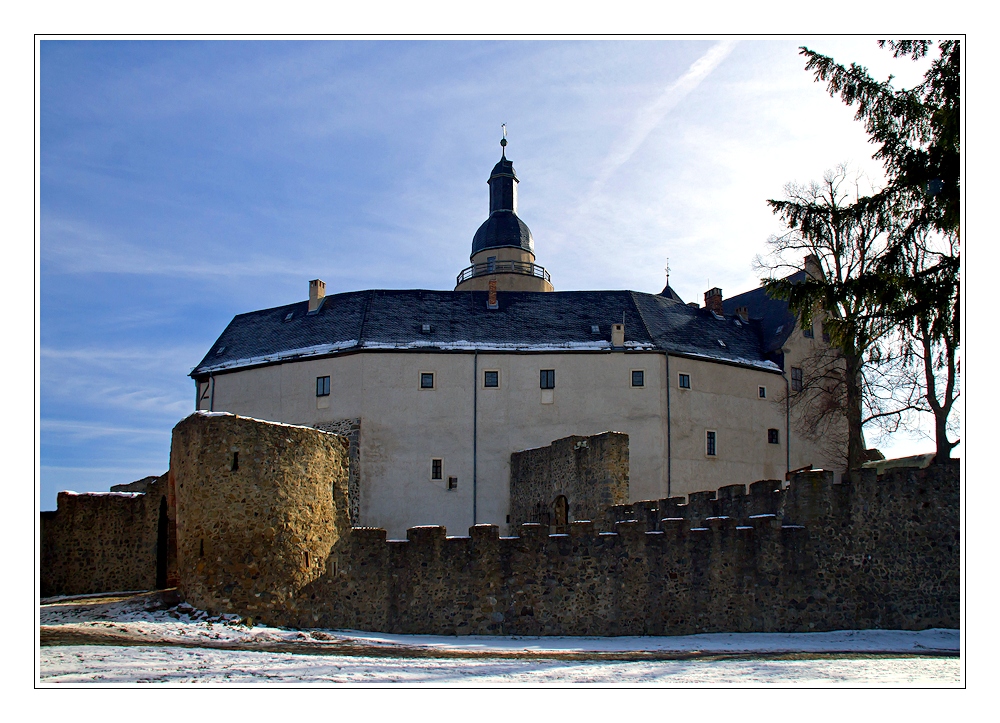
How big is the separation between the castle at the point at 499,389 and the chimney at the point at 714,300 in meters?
2.82

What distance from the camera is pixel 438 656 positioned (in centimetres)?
1666

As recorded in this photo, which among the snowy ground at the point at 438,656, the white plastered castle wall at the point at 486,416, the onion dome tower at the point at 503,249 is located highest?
the onion dome tower at the point at 503,249

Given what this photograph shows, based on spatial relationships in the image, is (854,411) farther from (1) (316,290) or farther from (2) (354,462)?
(1) (316,290)

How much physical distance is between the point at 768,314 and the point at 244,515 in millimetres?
29203

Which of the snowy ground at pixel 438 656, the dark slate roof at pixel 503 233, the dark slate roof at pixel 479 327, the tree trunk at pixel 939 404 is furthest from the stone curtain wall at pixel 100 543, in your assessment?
the dark slate roof at pixel 503 233

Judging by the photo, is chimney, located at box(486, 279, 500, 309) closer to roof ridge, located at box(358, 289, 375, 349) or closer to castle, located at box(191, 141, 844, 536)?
castle, located at box(191, 141, 844, 536)

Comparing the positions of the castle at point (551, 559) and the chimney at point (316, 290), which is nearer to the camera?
the castle at point (551, 559)

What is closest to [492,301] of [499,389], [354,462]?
[499,389]

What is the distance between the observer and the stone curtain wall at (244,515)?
60.6 feet

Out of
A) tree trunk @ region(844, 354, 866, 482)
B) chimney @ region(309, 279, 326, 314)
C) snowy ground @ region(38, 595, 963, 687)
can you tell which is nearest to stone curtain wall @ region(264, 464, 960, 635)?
snowy ground @ region(38, 595, 963, 687)

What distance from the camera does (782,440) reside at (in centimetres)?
3844

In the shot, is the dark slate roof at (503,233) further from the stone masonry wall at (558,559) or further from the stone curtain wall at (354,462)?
the stone masonry wall at (558,559)

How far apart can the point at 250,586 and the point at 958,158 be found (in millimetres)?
13703

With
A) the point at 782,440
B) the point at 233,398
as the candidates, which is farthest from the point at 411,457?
the point at 782,440
